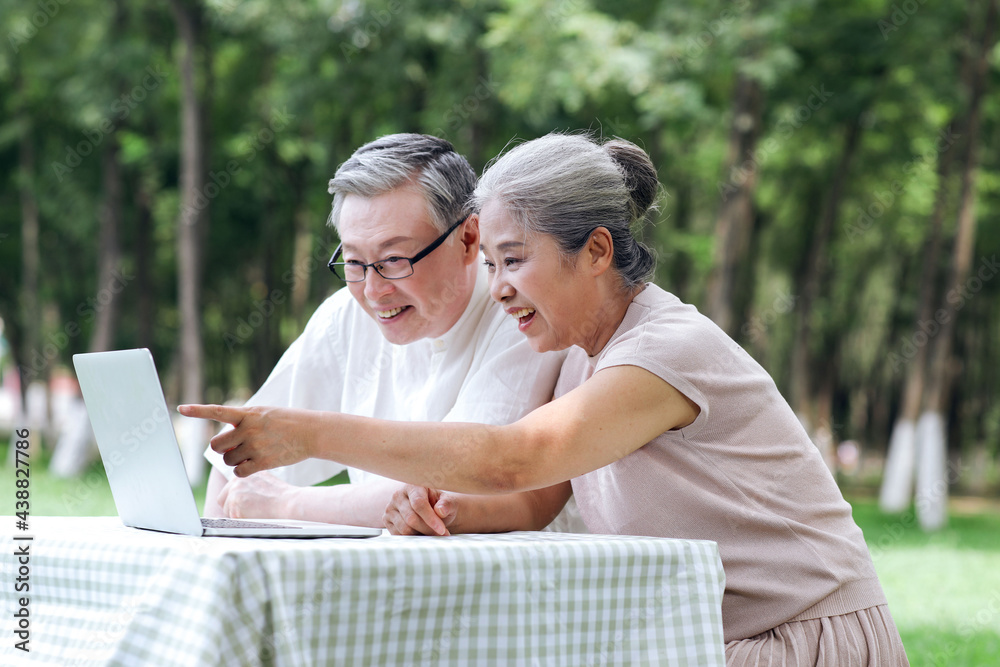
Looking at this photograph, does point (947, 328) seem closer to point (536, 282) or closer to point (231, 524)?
point (536, 282)

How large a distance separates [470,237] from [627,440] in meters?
1.08

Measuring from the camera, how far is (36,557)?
2.04 metres

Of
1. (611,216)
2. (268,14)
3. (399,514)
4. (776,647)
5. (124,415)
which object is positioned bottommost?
(776,647)

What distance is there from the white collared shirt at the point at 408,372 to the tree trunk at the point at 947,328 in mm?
10419

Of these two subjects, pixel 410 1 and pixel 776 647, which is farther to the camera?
pixel 410 1

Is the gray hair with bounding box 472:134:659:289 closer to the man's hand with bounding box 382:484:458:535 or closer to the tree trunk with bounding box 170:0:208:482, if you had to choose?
the man's hand with bounding box 382:484:458:535

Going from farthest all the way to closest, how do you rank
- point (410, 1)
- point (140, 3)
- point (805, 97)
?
point (140, 3) → point (805, 97) → point (410, 1)

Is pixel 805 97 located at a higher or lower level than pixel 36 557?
higher

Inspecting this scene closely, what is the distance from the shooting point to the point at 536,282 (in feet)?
8.11

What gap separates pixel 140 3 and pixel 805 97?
9537mm

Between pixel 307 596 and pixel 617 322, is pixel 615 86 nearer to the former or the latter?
pixel 617 322

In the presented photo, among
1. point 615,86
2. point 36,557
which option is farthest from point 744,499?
A: point 615,86

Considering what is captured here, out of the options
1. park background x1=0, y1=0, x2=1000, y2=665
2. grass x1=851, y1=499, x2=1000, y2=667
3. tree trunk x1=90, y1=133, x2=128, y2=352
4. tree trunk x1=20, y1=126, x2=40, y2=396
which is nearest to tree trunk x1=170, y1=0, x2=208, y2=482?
park background x1=0, y1=0, x2=1000, y2=665

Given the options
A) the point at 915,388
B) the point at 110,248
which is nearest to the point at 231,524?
the point at 915,388
